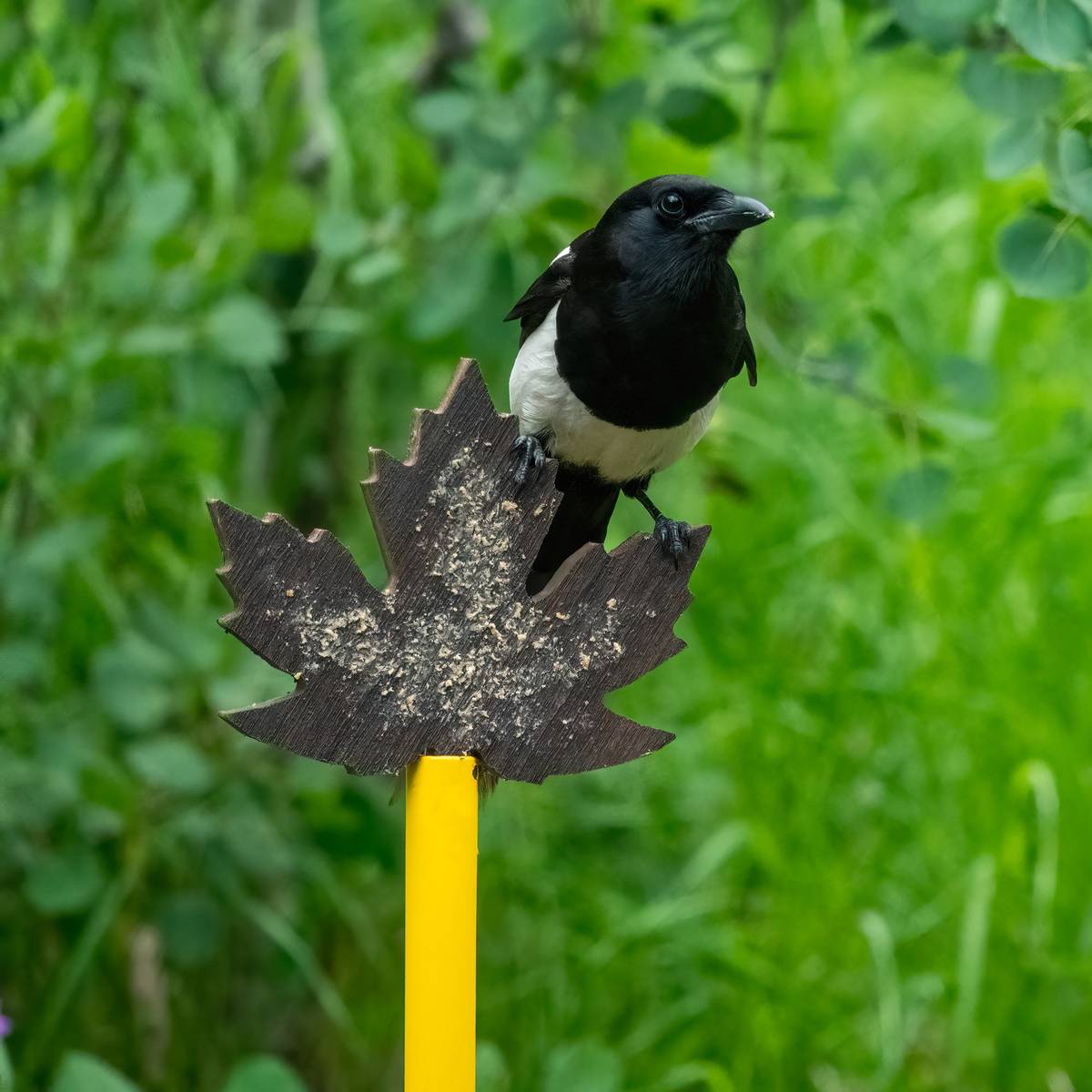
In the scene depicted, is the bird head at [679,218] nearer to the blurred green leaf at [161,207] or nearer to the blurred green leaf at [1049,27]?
the blurred green leaf at [1049,27]

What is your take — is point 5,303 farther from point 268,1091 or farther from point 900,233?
point 900,233

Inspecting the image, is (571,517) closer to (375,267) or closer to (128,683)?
(375,267)

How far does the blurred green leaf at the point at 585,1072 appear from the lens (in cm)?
171

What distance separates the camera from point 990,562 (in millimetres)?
2414

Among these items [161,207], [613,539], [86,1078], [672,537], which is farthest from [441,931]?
[613,539]

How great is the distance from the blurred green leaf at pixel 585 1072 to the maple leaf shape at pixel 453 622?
2.17ft

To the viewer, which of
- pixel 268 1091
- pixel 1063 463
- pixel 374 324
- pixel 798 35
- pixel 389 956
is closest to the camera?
pixel 268 1091

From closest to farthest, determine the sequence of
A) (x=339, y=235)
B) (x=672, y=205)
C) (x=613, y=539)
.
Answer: (x=672, y=205) → (x=339, y=235) → (x=613, y=539)

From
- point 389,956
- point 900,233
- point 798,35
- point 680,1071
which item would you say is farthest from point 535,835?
point 798,35

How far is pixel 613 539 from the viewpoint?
278 centimetres

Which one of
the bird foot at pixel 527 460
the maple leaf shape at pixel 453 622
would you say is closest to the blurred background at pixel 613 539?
the bird foot at pixel 527 460

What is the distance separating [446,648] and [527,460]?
→ 0.20 m

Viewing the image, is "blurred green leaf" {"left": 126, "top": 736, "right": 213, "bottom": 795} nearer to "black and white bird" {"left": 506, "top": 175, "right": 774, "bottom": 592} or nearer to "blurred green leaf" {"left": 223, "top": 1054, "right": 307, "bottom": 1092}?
"blurred green leaf" {"left": 223, "top": 1054, "right": 307, "bottom": 1092}

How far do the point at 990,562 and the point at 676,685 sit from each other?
62 centimetres
